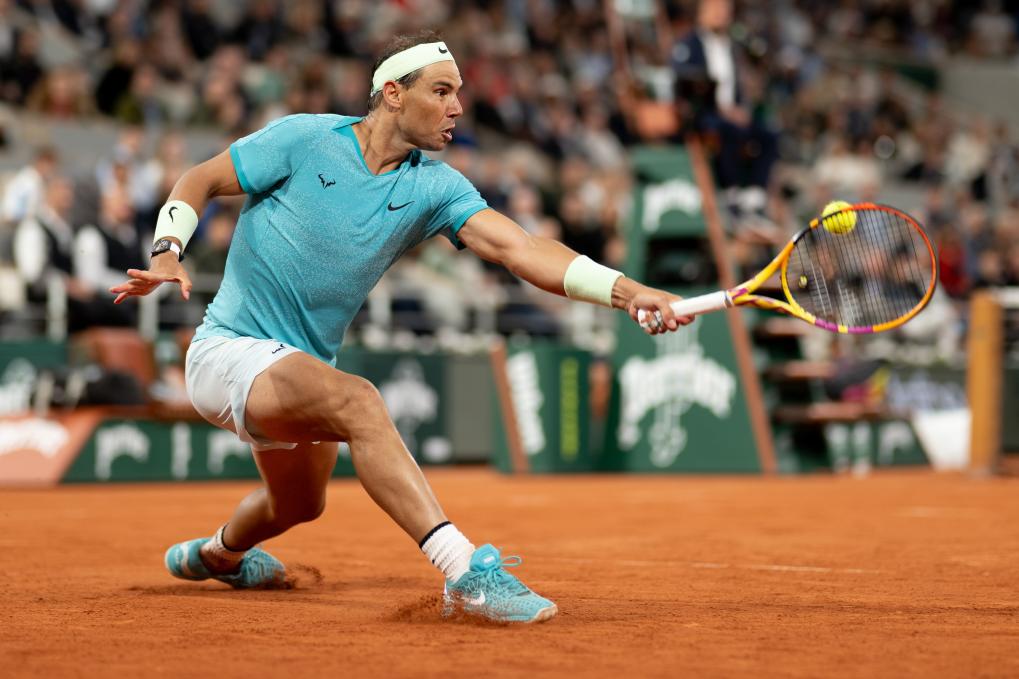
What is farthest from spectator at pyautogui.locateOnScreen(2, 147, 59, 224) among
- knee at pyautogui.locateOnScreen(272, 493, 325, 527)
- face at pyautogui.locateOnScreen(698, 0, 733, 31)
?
knee at pyautogui.locateOnScreen(272, 493, 325, 527)

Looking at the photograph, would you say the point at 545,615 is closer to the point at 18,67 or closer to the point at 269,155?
the point at 269,155

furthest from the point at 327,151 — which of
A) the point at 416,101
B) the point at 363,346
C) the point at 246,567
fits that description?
the point at 363,346

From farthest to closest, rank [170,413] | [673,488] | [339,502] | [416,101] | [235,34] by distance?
[235,34], [170,413], [673,488], [339,502], [416,101]

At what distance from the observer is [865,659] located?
13.6 feet

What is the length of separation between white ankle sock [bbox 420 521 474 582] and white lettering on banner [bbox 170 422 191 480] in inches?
359

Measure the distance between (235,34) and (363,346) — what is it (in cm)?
574

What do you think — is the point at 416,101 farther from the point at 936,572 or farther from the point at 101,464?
the point at 101,464

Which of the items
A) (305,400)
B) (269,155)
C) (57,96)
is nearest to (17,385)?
(57,96)

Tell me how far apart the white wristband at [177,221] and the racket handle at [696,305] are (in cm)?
158

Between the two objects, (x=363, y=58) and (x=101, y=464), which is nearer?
(x=101, y=464)

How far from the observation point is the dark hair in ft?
18.0

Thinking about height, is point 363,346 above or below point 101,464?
above

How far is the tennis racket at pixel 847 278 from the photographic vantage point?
17.6ft

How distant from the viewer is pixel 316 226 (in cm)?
538
